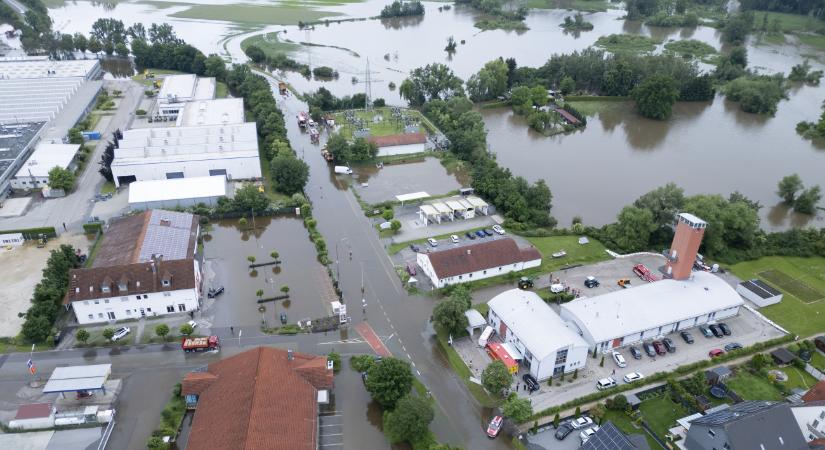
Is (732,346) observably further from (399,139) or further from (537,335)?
(399,139)

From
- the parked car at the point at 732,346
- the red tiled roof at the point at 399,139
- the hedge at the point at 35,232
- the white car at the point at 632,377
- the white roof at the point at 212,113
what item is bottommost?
the white car at the point at 632,377

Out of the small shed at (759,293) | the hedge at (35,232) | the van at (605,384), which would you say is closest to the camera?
the van at (605,384)

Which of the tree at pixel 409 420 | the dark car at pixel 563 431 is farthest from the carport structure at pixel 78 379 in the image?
the dark car at pixel 563 431

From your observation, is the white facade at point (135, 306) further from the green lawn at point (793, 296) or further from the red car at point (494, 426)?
the green lawn at point (793, 296)

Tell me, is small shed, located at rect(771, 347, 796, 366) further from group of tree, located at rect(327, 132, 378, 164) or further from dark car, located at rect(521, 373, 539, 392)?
group of tree, located at rect(327, 132, 378, 164)

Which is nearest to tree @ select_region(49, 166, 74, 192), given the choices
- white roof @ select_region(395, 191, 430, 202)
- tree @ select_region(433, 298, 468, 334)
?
white roof @ select_region(395, 191, 430, 202)

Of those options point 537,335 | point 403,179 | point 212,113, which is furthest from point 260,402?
point 212,113
